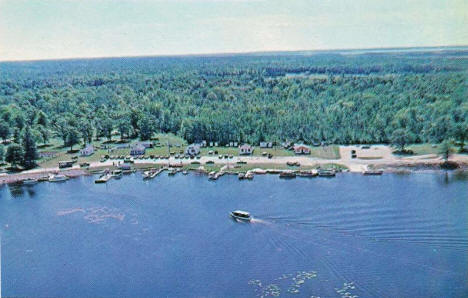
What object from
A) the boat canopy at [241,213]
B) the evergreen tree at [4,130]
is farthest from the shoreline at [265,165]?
the evergreen tree at [4,130]

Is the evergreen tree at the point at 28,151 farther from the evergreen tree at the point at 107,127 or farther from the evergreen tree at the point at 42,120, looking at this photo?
the evergreen tree at the point at 42,120

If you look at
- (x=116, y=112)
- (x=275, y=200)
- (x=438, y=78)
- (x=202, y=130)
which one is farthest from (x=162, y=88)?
(x=275, y=200)

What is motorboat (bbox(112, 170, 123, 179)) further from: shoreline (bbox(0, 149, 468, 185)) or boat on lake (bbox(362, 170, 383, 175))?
boat on lake (bbox(362, 170, 383, 175))

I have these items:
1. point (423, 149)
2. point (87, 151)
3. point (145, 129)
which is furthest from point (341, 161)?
point (87, 151)

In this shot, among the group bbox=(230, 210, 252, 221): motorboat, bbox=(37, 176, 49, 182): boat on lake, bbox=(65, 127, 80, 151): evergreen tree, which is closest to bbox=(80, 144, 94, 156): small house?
bbox=(65, 127, 80, 151): evergreen tree

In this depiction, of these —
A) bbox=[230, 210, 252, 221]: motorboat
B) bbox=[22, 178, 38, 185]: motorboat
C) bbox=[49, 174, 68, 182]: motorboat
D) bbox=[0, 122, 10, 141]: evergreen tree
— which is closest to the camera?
bbox=[230, 210, 252, 221]: motorboat

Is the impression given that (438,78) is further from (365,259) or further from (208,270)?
(208,270)
